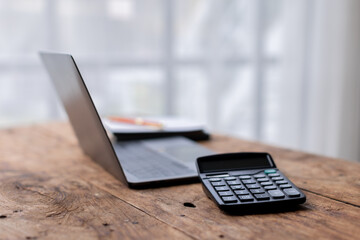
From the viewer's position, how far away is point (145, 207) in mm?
745

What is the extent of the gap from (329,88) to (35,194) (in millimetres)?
2136

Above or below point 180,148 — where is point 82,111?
above

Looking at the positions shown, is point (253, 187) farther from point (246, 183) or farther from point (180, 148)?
point (180, 148)

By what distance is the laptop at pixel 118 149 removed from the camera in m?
0.85

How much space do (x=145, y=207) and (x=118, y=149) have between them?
392 mm

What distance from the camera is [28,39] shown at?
2111 millimetres

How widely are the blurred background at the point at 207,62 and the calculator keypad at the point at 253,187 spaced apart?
155 centimetres

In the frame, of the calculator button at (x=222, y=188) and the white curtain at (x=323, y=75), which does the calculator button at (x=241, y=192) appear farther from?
the white curtain at (x=323, y=75)

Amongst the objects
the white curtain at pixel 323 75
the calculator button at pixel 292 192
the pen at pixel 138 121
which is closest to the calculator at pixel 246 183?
the calculator button at pixel 292 192

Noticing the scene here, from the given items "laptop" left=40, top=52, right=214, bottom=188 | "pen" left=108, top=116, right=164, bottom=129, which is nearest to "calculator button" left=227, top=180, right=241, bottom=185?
"laptop" left=40, top=52, right=214, bottom=188

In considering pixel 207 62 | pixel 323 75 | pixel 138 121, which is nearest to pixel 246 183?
pixel 138 121

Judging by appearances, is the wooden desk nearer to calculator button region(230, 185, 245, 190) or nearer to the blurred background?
calculator button region(230, 185, 245, 190)

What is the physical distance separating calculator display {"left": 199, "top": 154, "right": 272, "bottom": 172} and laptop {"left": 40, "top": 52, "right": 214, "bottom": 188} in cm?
7

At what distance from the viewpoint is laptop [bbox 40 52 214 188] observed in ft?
2.77
